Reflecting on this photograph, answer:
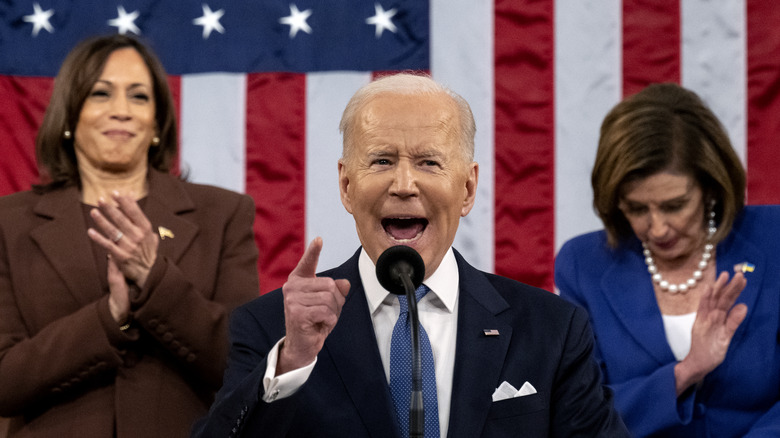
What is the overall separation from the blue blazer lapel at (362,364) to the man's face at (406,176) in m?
0.11

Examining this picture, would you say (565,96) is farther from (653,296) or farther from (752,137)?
(653,296)

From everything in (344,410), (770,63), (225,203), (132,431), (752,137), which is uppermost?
(770,63)

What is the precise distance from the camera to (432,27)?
3305mm

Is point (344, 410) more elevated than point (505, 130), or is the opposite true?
point (505, 130)

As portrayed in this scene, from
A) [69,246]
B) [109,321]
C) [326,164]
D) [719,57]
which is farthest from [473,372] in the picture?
[719,57]

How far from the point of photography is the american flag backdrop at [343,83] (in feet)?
10.8

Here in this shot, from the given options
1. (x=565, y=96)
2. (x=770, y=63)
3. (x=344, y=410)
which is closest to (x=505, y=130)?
(x=565, y=96)

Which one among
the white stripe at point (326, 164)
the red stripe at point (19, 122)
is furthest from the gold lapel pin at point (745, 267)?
the red stripe at point (19, 122)

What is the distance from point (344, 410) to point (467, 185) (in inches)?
19.4

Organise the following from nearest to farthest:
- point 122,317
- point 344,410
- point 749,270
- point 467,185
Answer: point 344,410 → point 467,185 → point 122,317 → point 749,270

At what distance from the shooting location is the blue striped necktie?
1455mm

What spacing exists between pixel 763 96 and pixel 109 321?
2307 mm

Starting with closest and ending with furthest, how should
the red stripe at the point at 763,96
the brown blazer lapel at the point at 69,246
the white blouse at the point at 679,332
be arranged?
the brown blazer lapel at the point at 69,246 < the white blouse at the point at 679,332 < the red stripe at the point at 763,96

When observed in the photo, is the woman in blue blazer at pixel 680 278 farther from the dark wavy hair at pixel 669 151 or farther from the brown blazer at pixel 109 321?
the brown blazer at pixel 109 321
